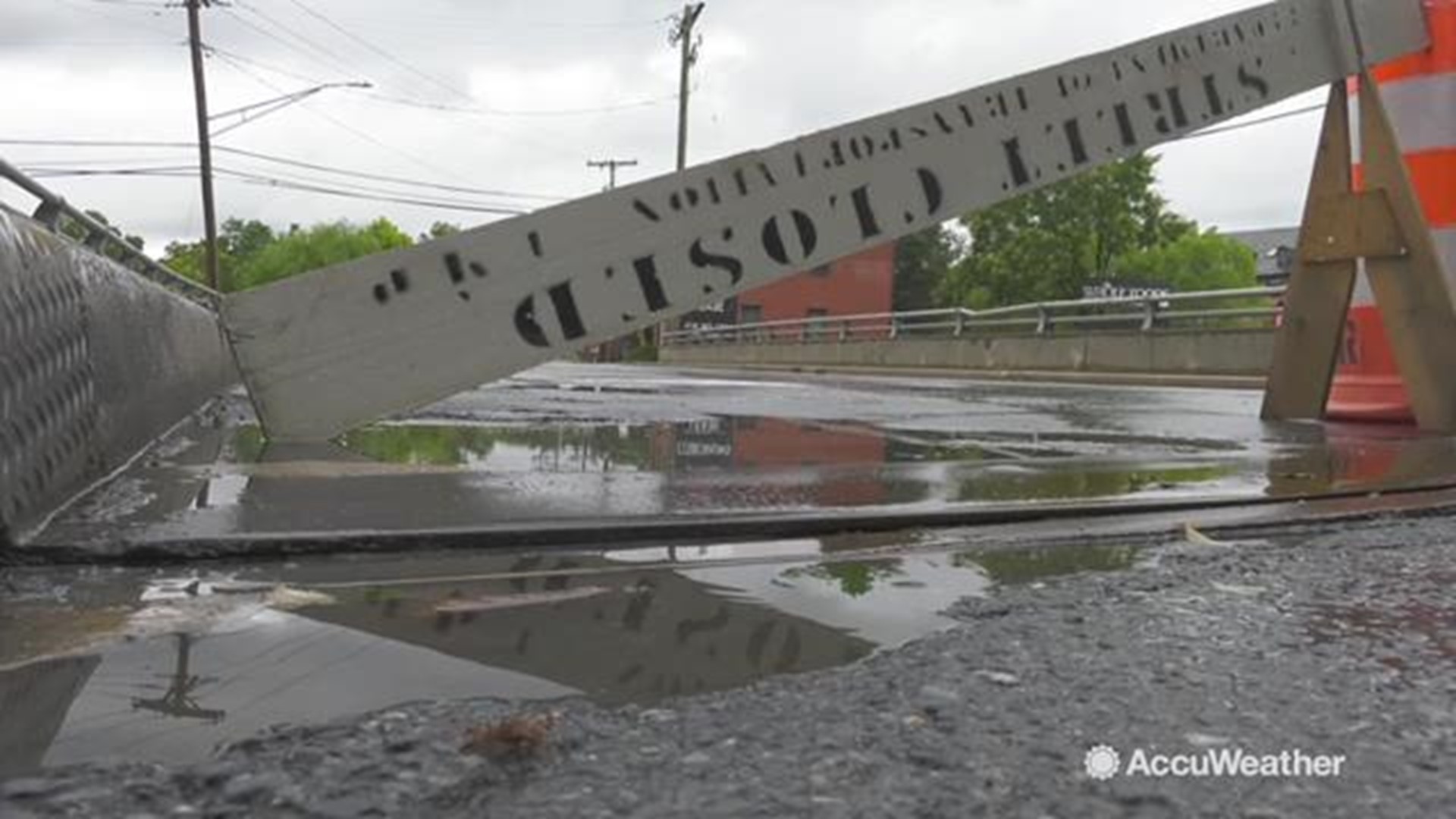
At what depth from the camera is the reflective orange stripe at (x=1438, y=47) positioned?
7684 mm

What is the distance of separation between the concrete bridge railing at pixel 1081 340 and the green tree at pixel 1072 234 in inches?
1477

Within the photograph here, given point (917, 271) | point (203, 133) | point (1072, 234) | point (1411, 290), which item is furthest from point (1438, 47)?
point (917, 271)

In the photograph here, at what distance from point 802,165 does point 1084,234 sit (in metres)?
68.6

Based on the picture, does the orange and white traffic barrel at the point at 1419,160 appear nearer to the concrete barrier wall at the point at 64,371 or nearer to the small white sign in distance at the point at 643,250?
the small white sign in distance at the point at 643,250

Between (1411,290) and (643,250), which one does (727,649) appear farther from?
(1411,290)

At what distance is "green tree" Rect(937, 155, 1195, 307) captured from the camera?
233ft

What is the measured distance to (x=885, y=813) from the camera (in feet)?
6.62

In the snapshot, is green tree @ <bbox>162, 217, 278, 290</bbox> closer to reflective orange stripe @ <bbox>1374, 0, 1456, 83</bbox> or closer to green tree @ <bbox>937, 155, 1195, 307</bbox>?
green tree @ <bbox>937, 155, 1195, 307</bbox>

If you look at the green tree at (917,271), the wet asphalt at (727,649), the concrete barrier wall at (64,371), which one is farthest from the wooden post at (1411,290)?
the green tree at (917,271)

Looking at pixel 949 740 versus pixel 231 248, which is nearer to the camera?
pixel 949 740

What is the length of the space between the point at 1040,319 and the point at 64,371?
20.9m

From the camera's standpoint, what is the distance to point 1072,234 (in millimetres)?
70875

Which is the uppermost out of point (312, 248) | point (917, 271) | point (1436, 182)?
point (312, 248)

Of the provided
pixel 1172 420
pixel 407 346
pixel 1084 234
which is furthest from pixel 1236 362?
pixel 1084 234
